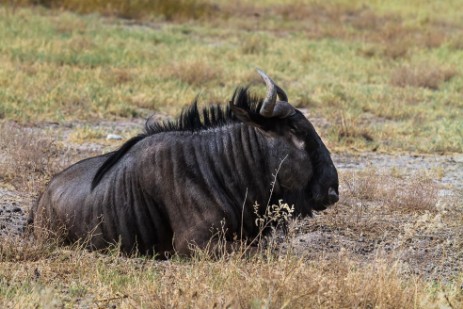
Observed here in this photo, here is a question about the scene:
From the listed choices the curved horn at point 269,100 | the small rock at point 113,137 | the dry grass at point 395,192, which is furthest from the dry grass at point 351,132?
Result: the curved horn at point 269,100

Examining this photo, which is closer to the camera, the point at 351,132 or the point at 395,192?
the point at 395,192

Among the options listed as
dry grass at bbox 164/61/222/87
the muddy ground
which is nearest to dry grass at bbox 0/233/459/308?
the muddy ground

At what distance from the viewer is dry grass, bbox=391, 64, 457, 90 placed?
1391 centimetres

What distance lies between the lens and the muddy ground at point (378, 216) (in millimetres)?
5633

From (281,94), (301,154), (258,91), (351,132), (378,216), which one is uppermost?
(281,94)

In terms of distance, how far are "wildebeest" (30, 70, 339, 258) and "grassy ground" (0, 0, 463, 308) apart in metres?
0.40

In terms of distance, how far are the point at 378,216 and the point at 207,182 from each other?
184 centimetres

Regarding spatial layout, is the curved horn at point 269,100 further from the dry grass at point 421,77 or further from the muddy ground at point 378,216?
the dry grass at point 421,77

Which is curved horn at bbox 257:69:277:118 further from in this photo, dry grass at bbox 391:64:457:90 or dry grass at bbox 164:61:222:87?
dry grass at bbox 391:64:457:90

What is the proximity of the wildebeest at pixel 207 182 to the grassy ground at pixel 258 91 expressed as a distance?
0.40m

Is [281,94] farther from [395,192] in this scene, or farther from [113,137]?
[113,137]

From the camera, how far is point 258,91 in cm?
1266

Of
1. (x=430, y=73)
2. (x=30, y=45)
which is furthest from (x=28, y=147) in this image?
(x=430, y=73)

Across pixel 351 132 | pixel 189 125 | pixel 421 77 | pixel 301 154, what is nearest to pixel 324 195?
pixel 301 154
